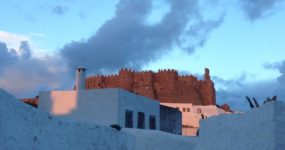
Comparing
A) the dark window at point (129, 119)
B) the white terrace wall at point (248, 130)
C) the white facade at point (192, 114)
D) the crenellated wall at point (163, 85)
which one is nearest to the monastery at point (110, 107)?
the dark window at point (129, 119)

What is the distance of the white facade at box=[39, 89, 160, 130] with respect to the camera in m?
22.3

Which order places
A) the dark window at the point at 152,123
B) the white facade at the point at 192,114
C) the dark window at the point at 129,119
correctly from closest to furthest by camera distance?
the dark window at the point at 129,119 < the dark window at the point at 152,123 < the white facade at the point at 192,114

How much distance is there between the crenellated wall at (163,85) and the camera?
74188 mm

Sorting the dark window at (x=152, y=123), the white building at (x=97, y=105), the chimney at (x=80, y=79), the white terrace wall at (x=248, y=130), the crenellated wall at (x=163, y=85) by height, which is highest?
the crenellated wall at (x=163, y=85)

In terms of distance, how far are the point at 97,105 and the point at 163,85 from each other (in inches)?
2080

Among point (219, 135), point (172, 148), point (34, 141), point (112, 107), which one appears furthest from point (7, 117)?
point (112, 107)

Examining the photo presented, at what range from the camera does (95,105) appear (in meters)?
22.6

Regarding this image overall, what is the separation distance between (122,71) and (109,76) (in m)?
2.94

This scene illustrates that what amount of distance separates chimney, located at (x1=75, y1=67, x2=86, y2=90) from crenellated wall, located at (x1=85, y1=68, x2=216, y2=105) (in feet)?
160

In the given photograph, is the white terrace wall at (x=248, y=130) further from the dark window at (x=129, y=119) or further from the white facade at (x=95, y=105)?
the dark window at (x=129, y=119)

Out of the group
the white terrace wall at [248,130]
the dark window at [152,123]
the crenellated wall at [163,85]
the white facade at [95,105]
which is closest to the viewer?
the white terrace wall at [248,130]

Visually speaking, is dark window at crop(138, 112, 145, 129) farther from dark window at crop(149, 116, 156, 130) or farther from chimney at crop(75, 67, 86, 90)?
chimney at crop(75, 67, 86, 90)

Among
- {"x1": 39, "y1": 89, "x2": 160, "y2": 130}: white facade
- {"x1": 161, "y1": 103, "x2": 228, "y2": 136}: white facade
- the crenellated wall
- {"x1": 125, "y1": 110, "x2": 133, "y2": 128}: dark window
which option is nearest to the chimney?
{"x1": 39, "y1": 89, "x2": 160, "y2": 130}: white facade

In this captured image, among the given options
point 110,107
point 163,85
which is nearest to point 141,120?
point 110,107
